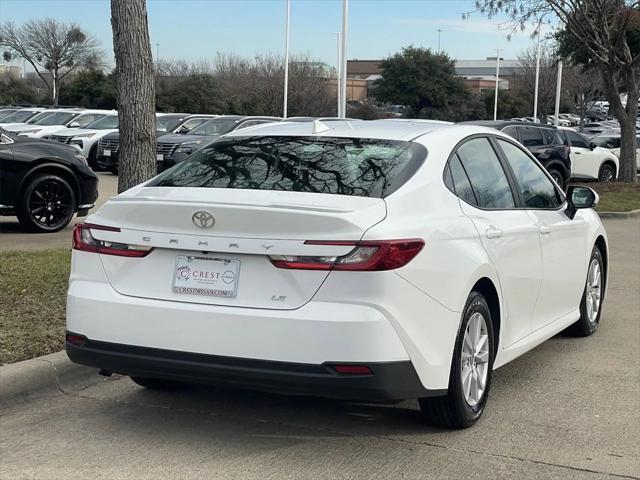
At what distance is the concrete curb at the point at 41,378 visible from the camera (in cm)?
496

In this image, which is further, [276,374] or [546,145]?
[546,145]

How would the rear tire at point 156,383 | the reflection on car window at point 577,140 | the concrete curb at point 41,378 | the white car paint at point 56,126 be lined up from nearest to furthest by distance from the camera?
the concrete curb at point 41,378 → the rear tire at point 156,383 → the reflection on car window at point 577,140 → the white car paint at point 56,126

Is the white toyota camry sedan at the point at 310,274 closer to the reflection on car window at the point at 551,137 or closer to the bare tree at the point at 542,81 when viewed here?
the reflection on car window at the point at 551,137

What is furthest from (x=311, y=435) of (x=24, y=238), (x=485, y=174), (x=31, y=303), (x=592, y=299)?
(x=24, y=238)

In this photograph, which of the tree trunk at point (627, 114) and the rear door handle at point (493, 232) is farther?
the tree trunk at point (627, 114)

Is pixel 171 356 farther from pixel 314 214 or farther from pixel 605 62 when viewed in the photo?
pixel 605 62

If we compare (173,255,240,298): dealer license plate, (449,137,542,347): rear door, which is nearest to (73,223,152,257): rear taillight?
(173,255,240,298): dealer license plate

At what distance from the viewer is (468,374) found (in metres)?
4.62

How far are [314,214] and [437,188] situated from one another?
2.87 ft

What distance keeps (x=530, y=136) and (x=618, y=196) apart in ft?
7.70

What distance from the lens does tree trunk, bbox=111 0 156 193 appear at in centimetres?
705

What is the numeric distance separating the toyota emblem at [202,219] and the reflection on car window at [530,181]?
2388mm

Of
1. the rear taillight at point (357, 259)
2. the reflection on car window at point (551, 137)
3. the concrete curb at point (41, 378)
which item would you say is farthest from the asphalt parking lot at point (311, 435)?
the reflection on car window at point (551, 137)

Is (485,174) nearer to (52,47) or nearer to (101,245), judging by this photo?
(101,245)
